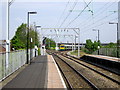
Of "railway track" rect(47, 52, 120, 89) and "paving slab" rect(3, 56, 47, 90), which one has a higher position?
"paving slab" rect(3, 56, 47, 90)

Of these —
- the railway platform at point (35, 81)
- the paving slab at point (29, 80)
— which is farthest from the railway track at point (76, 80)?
the paving slab at point (29, 80)

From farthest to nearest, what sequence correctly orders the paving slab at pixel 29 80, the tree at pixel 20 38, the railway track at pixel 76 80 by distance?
the tree at pixel 20 38 < the railway track at pixel 76 80 < the paving slab at pixel 29 80

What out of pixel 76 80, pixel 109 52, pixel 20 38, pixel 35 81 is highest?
pixel 20 38

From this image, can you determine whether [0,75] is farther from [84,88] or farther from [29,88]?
[84,88]

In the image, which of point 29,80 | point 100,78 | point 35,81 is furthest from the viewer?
point 100,78

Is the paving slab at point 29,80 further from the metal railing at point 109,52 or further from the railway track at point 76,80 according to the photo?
the metal railing at point 109,52

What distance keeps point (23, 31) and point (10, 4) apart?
46514 millimetres

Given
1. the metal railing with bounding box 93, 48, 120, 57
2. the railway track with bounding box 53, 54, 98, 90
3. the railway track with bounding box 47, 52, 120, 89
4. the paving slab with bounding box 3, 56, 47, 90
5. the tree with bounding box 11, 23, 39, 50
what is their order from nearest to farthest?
the paving slab with bounding box 3, 56, 47, 90, the railway track with bounding box 53, 54, 98, 90, the railway track with bounding box 47, 52, 120, 89, the metal railing with bounding box 93, 48, 120, 57, the tree with bounding box 11, 23, 39, 50

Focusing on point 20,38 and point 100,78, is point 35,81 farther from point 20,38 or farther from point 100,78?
point 20,38

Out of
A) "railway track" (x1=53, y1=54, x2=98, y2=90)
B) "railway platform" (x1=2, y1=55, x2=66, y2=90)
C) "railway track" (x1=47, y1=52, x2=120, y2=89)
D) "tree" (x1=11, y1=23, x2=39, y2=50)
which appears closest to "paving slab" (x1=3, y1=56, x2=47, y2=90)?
"railway platform" (x1=2, y1=55, x2=66, y2=90)

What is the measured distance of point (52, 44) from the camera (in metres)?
140

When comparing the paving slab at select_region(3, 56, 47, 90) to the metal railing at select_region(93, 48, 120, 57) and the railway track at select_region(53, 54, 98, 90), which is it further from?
the metal railing at select_region(93, 48, 120, 57)

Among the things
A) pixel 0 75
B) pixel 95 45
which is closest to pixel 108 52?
pixel 95 45

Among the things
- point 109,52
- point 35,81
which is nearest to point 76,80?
point 35,81
